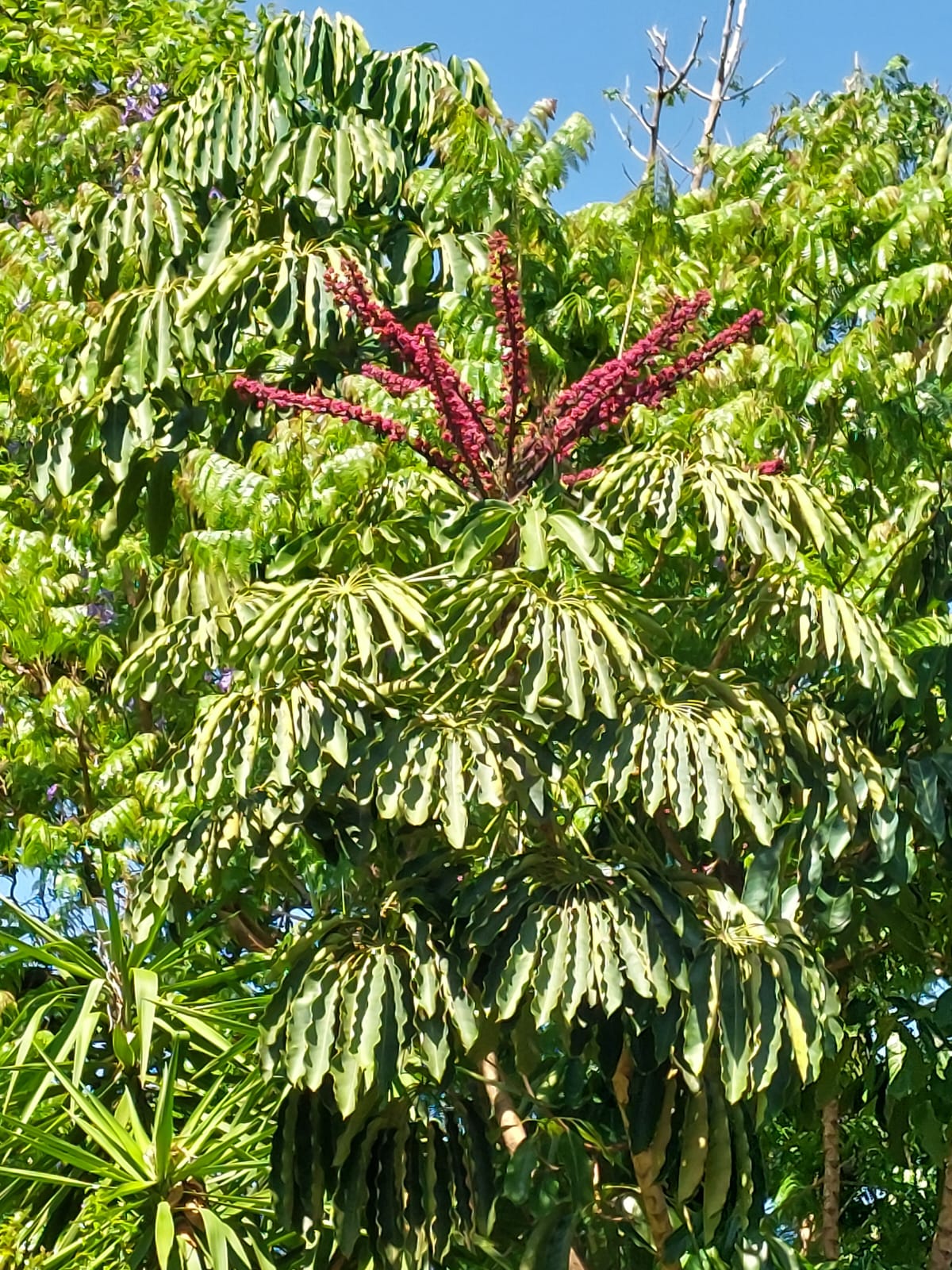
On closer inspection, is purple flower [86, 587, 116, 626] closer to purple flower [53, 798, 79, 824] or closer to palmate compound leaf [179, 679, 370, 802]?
purple flower [53, 798, 79, 824]

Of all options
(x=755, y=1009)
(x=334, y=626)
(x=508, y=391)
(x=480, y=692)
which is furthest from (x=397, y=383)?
(x=755, y=1009)

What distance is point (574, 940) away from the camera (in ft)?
9.63

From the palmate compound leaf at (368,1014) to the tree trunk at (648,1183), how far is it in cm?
36

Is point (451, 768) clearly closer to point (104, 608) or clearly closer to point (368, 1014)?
point (368, 1014)

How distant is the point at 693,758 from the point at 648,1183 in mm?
972

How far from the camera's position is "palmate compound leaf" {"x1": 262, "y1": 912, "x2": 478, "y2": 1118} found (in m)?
2.95

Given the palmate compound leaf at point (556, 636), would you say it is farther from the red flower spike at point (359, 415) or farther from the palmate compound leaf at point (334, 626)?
the red flower spike at point (359, 415)

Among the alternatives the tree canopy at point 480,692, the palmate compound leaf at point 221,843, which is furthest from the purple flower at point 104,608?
the palmate compound leaf at point 221,843

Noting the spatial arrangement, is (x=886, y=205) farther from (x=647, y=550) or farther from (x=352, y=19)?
(x=352, y=19)

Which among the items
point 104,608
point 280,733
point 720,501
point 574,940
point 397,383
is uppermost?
point 104,608

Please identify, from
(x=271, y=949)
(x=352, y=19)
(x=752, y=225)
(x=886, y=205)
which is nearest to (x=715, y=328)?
(x=752, y=225)

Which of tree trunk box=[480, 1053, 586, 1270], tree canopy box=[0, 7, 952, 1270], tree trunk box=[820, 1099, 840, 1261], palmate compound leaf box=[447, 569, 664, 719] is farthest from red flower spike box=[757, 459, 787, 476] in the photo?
tree trunk box=[820, 1099, 840, 1261]

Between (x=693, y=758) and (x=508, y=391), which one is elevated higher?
(x=508, y=391)

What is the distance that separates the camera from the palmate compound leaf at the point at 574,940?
2.87m
